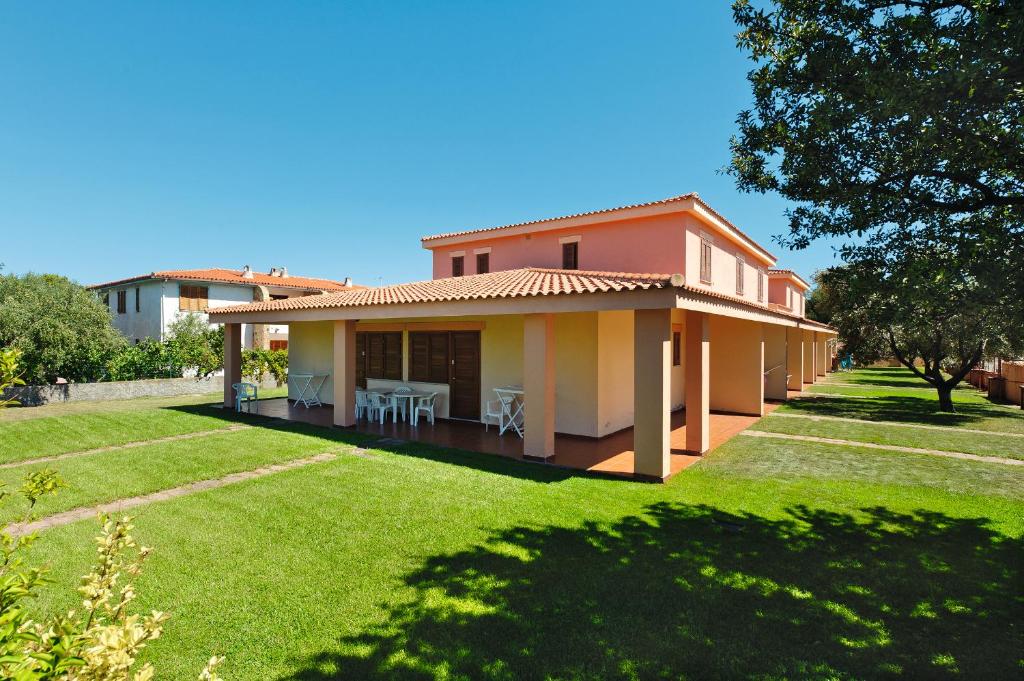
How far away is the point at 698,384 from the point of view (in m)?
10.6

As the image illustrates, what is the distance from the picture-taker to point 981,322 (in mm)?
5652

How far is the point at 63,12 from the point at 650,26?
13.1 meters

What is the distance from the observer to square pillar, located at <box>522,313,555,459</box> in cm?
989

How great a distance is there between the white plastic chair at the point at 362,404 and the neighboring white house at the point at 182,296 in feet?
54.0

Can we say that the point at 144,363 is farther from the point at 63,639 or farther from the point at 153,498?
the point at 63,639

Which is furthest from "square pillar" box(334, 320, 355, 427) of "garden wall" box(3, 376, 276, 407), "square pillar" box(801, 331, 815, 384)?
"square pillar" box(801, 331, 815, 384)

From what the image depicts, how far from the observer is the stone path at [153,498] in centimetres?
650

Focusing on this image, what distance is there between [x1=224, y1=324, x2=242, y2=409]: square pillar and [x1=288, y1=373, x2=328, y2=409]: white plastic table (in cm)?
Result: 201

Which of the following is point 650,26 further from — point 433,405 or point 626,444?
point 433,405

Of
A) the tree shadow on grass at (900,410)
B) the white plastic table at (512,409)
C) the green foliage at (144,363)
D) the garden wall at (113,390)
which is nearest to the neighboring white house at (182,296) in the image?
the green foliage at (144,363)

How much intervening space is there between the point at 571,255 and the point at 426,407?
23.2 ft

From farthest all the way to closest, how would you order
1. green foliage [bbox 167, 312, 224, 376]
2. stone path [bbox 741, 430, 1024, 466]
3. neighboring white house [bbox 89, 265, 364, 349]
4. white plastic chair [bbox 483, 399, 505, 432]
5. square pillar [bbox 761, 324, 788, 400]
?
neighboring white house [bbox 89, 265, 364, 349]
green foliage [bbox 167, 312, 224, 376]
square pillar [bbox 761, 324, 788, 400]
white plastic chair [bbox 483, 399, 505, 432]
stone path [bbox 741, 430, 1024, 466]

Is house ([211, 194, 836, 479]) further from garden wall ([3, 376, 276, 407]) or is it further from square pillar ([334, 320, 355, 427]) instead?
garden wall ([3, 376, 276, 407])

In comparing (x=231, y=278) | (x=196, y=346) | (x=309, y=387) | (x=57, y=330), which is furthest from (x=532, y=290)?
(x=231, y=278)
